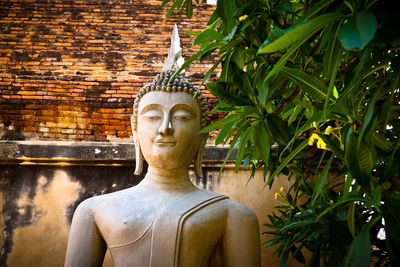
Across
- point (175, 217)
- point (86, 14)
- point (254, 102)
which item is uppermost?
point (86, 14)

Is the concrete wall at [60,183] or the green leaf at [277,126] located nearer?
the green leaf at [277,126]

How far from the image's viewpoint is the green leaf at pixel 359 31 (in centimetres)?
102

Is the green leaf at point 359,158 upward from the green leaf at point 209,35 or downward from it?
downward

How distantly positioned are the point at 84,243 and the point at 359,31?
2.21m

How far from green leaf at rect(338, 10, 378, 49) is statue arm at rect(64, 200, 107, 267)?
213 cm

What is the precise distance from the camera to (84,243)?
2.51 m

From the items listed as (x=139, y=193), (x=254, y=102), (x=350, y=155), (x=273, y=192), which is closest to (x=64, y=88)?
(x=139, y=193)

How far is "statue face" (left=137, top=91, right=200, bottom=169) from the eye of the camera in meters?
2.61

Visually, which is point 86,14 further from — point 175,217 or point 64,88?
point 175,217

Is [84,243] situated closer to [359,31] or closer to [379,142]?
[379,142]

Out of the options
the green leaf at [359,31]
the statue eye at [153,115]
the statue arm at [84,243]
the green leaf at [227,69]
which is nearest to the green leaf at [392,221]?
the green leaf at [359,31]

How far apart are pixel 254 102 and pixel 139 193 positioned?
→ 1.33m

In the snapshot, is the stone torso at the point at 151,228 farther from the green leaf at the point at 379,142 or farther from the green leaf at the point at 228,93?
the green leaf at the point at 379,142

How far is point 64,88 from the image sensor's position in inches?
189
